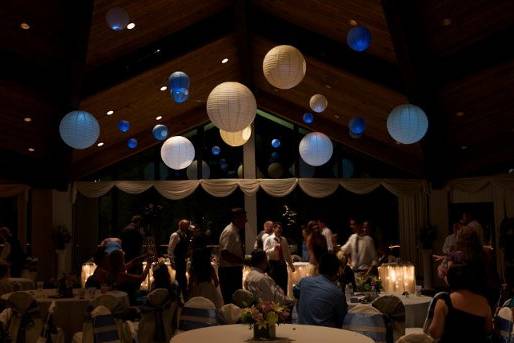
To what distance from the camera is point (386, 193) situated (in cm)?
1761

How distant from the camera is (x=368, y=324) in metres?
5.82

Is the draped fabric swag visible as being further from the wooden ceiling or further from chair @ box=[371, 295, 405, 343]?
chair @ box=[371, 295, 405, 343]

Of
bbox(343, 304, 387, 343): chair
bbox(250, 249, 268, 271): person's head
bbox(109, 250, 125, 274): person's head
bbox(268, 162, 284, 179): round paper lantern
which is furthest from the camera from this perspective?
bbox(268, 162, 284, 179): round paper lantern

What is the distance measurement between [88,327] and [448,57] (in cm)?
699

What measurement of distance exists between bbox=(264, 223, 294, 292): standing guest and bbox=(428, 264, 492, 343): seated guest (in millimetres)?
6453

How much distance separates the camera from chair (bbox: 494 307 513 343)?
5383mm

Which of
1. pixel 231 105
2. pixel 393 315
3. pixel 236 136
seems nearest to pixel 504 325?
pixel 393 315

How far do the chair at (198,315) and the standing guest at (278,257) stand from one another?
4866mm

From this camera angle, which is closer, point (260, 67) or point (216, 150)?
point (260, 67)

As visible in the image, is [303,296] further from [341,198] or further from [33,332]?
[341,198]

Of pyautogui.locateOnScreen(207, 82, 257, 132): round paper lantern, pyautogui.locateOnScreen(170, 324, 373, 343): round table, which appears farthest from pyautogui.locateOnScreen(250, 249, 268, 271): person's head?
pyautogui.locateOnScreen(170, 324, 373, 343): round table

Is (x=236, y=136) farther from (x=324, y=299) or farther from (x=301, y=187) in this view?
(x=301, y=187)

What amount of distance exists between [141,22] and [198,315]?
20.6 feet

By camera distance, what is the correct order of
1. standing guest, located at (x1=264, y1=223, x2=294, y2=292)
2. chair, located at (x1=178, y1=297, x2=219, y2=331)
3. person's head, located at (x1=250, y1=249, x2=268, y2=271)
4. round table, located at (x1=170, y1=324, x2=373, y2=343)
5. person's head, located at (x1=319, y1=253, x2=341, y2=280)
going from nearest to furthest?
round table, located at (x1=170, y1=324, x2=373, y2=343) → person's head, located at (x1=319, y1=253, x2=341, y2=280) → chair, located at (x1=178, y1=297, x2=219, y2=331) → person's head, located at (x1=250, y1=249, x2=268, y2=271) → standing guest, located at (x1=264, y1=223, x2=294, y2=292)
